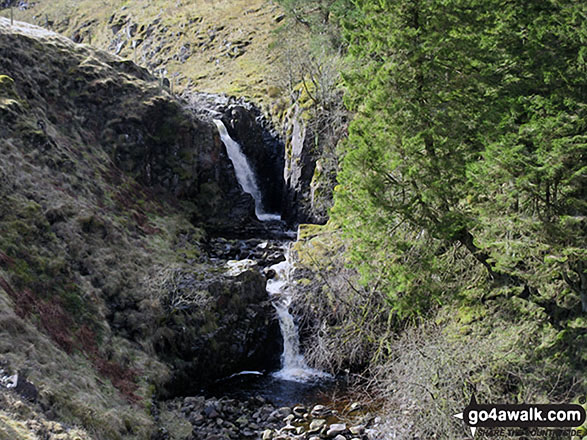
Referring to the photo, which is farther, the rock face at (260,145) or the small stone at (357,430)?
the rock face at (260,145)

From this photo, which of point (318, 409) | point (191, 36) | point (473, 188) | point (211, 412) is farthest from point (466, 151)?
point (191, 36)

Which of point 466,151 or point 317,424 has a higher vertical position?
point 466,151

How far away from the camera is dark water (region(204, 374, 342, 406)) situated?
1702 centimetres

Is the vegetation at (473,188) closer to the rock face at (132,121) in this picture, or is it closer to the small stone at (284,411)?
the small stone at (284,411)

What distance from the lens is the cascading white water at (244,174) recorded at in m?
35.0

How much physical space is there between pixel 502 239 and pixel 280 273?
45.3ft

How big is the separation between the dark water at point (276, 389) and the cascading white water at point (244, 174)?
665 inches

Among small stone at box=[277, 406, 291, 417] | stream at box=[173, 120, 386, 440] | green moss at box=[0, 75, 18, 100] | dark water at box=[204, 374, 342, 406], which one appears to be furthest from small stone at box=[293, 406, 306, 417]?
green moss at box=[0, 75, 18, 100]

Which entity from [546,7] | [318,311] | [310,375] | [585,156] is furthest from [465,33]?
[310,375]

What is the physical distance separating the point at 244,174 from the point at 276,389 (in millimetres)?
19881

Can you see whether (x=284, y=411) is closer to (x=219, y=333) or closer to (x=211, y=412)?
(x=211, y=412)

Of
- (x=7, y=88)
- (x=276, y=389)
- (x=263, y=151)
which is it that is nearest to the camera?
(x=276, y=389)

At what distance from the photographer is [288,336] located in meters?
20.6

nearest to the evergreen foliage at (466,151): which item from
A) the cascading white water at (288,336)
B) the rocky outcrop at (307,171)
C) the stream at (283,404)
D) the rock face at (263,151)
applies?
the stream at (283,404)
